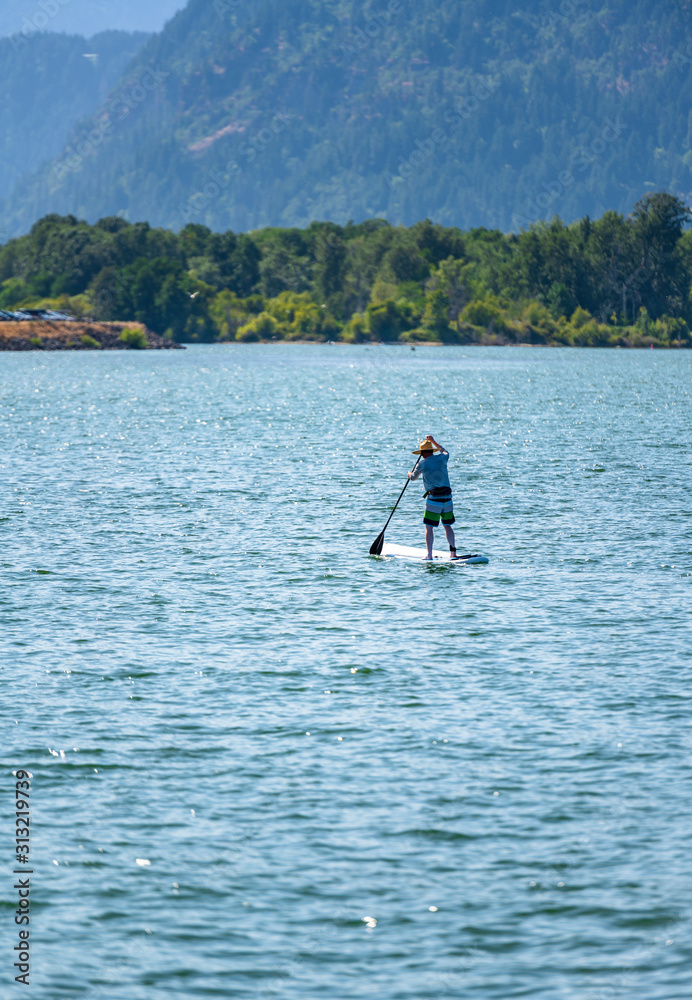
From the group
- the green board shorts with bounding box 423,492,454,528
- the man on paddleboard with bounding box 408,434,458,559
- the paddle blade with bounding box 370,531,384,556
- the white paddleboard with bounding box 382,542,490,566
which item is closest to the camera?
the man on paddleboard with bounding box 408,434,458,559

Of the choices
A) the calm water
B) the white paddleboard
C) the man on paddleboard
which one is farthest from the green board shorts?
the calm water

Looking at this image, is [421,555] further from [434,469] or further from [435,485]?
[434,469]

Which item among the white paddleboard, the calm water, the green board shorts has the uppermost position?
the green board shorts

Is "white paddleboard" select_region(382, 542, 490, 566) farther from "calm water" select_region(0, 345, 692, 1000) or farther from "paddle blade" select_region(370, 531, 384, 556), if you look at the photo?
"calm water" select_region(0, 345, 692, 1000)

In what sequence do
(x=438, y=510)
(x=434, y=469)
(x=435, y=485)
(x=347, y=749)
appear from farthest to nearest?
1. (x=438, y=510)
2. (x=435, y=485)
3. (x=434, y=469)
4. (x=347, y=749)

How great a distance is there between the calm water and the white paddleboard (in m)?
0.43

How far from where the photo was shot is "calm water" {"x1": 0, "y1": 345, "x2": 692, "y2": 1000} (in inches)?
537

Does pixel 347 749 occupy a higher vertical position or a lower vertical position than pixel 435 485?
lower

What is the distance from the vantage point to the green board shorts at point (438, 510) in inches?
1312

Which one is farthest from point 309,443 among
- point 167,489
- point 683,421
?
point 683,421

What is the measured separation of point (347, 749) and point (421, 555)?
610 inches

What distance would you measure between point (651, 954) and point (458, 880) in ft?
7.94

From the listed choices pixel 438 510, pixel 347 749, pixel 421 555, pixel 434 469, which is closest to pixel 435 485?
pixel 434 469

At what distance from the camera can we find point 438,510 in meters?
33.6
